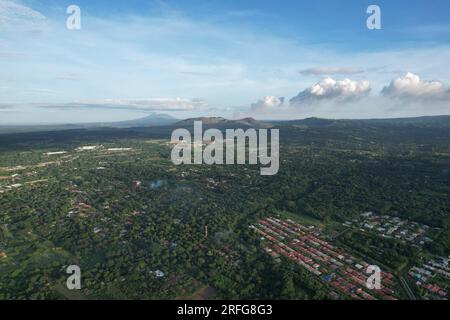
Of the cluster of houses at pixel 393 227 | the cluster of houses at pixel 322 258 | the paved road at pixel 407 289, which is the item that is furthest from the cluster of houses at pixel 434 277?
the cluster of houses at pixel 393 227

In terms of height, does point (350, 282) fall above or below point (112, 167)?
below

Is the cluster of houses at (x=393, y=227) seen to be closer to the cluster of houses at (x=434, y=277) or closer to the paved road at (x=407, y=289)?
the cluster of houses at (x=434, y=277)

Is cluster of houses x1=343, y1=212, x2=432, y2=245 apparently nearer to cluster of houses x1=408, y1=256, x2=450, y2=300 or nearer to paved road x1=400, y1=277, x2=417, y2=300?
cluster of houses x1=408, y1=256, x2=450, y2=300

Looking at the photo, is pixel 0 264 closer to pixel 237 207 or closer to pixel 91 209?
pixel 91 209

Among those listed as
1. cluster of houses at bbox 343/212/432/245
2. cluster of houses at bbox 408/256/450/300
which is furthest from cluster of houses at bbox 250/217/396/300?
cluster of houses at bbox 343/212/432/245

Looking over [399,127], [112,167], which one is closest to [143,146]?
[112,167]
